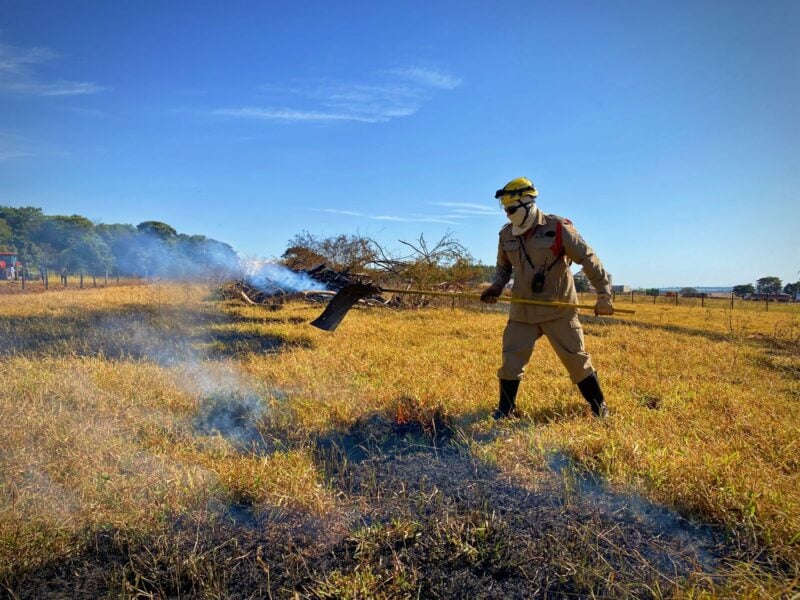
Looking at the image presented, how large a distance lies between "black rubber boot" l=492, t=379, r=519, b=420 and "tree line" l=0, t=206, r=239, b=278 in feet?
27.3

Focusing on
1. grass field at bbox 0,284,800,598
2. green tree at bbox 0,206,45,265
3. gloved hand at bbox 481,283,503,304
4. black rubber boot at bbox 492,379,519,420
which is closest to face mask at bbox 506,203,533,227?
gloved hand at bbox 481,283,503,304

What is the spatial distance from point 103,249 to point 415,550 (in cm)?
1792

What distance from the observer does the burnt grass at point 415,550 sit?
193 centimetres

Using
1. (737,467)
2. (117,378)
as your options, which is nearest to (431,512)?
(737,467)

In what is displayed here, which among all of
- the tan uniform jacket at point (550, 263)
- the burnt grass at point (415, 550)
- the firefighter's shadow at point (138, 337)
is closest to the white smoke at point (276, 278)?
the firefighter's shadow at point (138, 337)

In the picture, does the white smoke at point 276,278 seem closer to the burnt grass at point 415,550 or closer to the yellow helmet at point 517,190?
the yellow helmet at point 517,190

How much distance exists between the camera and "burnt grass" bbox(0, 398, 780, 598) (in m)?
1.93

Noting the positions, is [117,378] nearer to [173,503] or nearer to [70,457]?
[70,457]

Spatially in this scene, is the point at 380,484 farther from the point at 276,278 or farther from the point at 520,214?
the point at 276,278

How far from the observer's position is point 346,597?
1852 mm

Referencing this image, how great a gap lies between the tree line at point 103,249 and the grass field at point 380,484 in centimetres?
460

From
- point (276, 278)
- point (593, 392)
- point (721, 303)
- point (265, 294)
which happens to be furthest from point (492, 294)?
point (721, 303)

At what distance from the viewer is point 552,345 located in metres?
4.00

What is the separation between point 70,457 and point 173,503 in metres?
0.98
